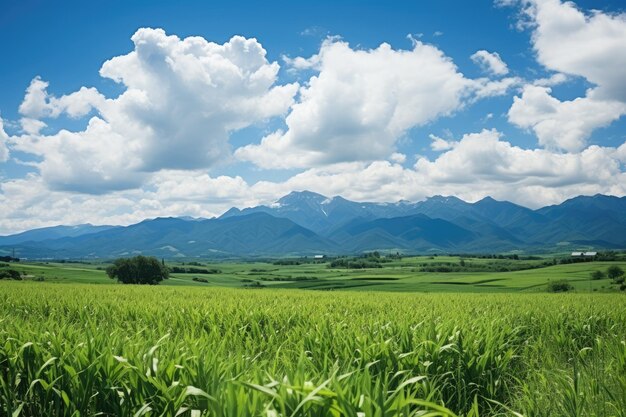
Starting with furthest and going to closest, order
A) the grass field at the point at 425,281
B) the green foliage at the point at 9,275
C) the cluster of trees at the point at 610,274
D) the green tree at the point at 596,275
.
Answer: the green tree at the point at 596,275
the cluster of trees at the point at 610,274
the green foliage at the point at 9,275
the grass field at the point at 425,281

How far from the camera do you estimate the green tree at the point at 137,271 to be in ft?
319

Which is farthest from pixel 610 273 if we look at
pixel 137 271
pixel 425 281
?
pixel 137 271

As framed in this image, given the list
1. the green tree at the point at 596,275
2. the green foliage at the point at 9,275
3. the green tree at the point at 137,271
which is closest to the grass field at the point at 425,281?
the green tree at the point at 596,275

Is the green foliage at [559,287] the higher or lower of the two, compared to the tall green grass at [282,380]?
lower

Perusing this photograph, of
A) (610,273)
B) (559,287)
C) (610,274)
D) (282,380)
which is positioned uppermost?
(282,380)

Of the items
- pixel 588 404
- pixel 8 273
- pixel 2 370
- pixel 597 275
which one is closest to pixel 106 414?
pixel 2 370

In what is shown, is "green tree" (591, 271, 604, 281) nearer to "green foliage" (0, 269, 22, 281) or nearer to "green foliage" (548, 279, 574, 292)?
"green foliage" (548, 279, 574, 292)

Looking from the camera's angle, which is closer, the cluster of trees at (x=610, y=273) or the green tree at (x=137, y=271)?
the green tree at (x=137, y=271)

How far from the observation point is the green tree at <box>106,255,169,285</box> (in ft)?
319

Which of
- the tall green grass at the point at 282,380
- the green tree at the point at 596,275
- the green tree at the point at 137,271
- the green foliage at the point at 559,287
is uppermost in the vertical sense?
the tall green grass at the point at 282,380

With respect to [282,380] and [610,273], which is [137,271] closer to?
[282,380]

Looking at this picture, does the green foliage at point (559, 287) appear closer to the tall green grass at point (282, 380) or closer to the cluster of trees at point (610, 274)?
the cluster of trees at point (610, 274)

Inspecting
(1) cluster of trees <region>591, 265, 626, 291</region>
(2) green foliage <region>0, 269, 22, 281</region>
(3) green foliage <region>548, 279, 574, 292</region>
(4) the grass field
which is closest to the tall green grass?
(4) the grass field

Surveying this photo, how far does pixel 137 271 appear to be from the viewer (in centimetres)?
9781
